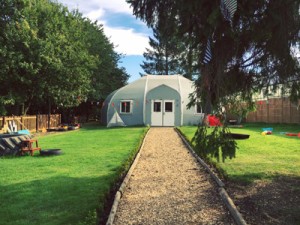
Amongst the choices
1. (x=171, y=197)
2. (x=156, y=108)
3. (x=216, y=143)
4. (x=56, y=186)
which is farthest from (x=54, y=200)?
(x=156, y=108)

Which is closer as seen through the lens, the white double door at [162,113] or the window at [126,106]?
the white double door at [162,113]

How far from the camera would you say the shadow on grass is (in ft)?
16.8

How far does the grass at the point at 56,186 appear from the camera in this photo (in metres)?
5.22

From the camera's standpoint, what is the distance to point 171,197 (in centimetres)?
627

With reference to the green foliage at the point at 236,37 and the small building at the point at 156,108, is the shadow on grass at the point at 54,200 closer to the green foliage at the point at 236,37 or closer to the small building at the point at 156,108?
the green foliage at the point at 236,37

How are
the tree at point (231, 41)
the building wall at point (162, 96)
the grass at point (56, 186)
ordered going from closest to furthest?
1. the tree at point (231, 41)
2. the grass at point (56, 186)
3. the building wall at point (162, 96)

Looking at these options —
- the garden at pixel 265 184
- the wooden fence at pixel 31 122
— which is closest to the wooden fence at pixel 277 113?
the garden at pixel 265 184

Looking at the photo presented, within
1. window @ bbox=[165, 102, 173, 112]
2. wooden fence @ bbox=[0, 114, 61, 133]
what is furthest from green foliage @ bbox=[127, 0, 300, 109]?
window @ bbox=[165, 102, 173, 112]

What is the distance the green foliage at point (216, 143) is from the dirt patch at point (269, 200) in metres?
0.83

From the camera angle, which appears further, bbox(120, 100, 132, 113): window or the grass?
bbox(120, 100, 132, 113): window

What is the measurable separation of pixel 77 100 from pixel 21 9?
343 inches

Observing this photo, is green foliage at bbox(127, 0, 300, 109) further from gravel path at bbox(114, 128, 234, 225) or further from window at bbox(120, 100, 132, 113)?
window at bbox(120, 100, 132, 113)

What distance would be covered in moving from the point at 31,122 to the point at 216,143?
20586mm

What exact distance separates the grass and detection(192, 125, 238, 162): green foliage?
76.7 inches
